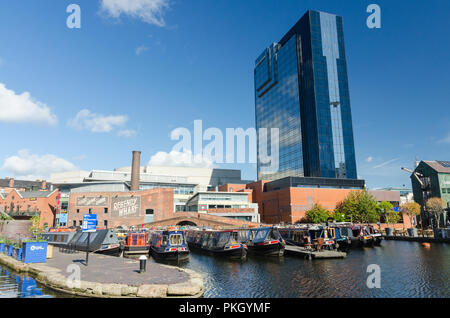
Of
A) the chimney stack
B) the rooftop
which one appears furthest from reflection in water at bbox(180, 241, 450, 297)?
the rooftop

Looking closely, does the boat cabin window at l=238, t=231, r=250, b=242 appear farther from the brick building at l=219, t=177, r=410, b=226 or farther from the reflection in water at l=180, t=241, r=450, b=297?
the brick building at l=219, t=177, r=410, b=226

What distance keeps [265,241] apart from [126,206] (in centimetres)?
4953

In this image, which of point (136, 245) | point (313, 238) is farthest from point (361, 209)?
point (136, 245)

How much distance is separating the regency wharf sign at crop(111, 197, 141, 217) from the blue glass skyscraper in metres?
54.0

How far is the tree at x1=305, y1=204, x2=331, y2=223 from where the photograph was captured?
72.5m

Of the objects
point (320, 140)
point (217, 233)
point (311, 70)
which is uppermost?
point (311, 70)

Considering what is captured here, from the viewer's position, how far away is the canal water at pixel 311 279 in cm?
1623

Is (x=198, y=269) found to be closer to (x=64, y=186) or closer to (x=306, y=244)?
(x=306, y=244)

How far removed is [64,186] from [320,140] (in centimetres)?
7674

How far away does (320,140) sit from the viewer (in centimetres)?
9712

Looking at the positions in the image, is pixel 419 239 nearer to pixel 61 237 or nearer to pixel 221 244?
pixel 221 244

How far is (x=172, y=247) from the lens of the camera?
29781 millimetres

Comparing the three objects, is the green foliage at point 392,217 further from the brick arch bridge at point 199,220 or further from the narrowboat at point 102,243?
the narrowboat at point 102,243
